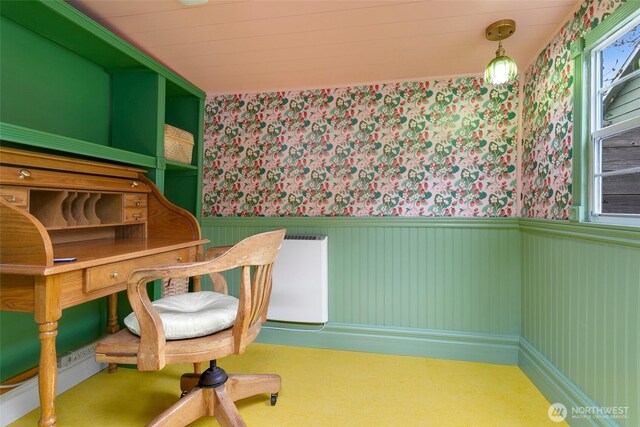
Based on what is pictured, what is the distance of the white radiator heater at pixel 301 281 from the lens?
2.35 metres

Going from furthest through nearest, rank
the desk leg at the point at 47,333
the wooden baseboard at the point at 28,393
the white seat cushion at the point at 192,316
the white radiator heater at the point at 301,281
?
the white radiator heater at the point at 301,281 → the wooden baseboard at the point at 28,393 → the white seat cushion at the point at 192,316 → the desk leg at the point at 47,333

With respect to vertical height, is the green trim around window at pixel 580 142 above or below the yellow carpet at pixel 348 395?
above

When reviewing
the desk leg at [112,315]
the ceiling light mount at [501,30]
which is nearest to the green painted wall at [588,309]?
the ceiling light mount at [501,30]

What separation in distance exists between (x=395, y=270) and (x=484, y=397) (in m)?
0.89

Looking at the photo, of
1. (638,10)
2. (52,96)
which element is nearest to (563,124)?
(638,10)

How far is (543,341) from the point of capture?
185 centimetres

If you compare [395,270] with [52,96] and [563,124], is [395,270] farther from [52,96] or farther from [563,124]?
[52,96]

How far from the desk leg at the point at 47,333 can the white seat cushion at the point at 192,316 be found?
0.24 meters

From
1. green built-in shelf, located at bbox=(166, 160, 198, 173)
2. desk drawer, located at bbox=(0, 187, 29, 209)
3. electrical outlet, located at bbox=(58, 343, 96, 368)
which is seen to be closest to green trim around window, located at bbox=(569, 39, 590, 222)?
green built-in shelf, located at bbox=(166, 160, 198, 173)

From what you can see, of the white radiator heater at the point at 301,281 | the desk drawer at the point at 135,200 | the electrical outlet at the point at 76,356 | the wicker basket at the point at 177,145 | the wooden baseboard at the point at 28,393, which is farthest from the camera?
the white radiator heater at the point at 301,281

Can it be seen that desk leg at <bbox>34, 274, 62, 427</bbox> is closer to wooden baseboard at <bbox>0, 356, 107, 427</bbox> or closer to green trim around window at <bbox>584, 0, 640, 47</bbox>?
wooden baseboard at <bbox>0, 356, 107, 427</bbox>

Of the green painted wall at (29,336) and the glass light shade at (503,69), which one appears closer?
the green painted wall at (29,336)

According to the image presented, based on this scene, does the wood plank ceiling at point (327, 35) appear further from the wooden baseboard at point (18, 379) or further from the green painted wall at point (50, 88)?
the wooden baseboard at point (18, 379)

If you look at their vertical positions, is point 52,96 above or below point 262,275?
above
